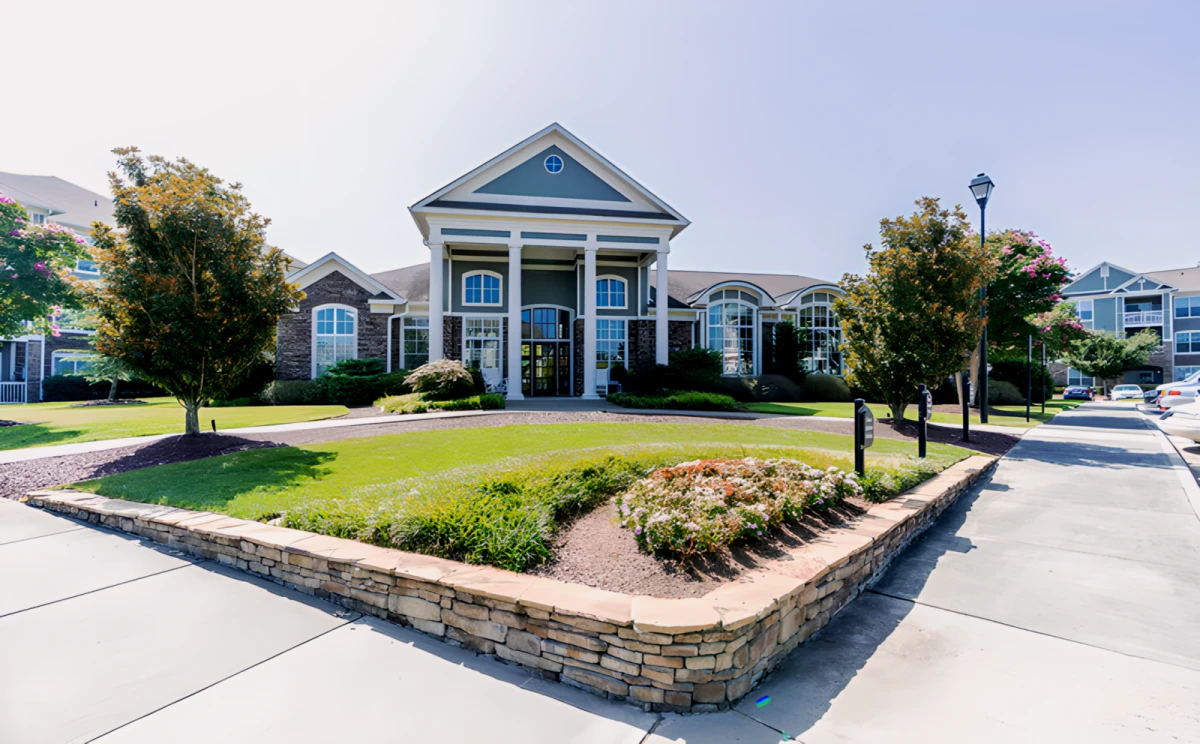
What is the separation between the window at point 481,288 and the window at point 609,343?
452 centimetres

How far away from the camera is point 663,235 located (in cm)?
2178

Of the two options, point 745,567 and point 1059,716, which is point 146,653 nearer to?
point 745,567

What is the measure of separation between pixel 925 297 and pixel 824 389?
41.9 ft

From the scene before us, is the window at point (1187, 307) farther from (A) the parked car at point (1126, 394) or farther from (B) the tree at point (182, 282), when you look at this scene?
(B) the tree at point (182, 282)

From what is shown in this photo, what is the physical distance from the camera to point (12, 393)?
25.9 meters

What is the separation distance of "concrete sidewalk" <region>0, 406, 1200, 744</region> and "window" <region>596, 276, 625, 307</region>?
1918 centimetres

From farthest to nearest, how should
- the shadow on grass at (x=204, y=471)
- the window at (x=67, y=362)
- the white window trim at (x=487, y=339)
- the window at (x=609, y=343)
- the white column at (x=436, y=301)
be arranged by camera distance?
the window at (x=67, y=362) → the window at (x=609, y=343) → the white window trim at (x=487, y=339) → the white column at (x=436, y=301) → the shadow on grass at (x=204, y=471)

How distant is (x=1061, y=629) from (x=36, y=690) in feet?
20.0

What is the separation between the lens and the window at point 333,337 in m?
21.5

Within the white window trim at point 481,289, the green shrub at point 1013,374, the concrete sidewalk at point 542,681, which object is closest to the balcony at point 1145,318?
the green shrub at point 1013,374

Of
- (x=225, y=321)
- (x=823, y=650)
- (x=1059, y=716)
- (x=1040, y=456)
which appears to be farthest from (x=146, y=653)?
(x=1040, y=456)

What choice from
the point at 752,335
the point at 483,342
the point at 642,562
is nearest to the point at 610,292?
the point at 483,342

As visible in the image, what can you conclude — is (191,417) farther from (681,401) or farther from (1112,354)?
(1112,354)

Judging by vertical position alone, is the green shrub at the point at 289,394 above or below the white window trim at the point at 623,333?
below
